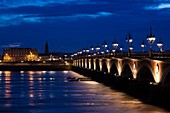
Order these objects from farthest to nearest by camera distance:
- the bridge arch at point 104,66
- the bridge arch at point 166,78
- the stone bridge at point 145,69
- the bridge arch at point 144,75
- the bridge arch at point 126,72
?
the bridge arch at point 104,66
the bridge arch at point 126,72
the bridge arch at point 144,75
the stone bridge at point 145,69
the bridge arch at point 166,78

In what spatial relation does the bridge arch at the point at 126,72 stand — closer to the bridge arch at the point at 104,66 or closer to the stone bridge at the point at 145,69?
the stone bridge at the point at 145,69

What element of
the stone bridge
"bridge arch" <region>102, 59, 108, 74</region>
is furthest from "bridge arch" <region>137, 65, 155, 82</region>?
"bridge arch" <region>102, 59, 108, 74</region>

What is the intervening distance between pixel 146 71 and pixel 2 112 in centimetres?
3055

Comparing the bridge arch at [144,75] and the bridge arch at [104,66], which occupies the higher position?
the bridge arch at [104,66]

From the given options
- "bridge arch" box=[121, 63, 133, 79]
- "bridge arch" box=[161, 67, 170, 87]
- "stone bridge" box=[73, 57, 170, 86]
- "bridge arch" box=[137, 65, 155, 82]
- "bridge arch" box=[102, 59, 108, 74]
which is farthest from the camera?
"bridge arch" box=[102, 59, 108, 74]

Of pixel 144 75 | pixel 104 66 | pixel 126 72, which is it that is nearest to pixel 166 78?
pixel 144 75

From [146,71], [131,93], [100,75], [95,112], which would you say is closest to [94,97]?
[131,93]

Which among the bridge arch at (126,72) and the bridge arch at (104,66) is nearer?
the bridge arch at (126,72)

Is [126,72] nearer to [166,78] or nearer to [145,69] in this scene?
[145,69]

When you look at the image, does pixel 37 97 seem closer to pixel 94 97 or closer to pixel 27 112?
pixel 94 97

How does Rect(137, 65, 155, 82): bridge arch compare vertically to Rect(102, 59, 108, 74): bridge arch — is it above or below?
below

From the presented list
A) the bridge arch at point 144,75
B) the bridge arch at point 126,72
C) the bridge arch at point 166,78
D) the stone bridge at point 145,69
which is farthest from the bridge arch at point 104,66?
the bridge arch at point 166,78

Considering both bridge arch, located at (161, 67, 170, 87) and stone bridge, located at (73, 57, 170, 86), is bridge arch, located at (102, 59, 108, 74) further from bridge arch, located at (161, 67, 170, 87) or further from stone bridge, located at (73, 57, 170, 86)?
bridge arch, located at (161, 67, 170, 87)

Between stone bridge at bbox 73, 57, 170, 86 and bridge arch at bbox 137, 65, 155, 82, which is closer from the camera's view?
stone bridge at bbox 73, 57, 170, 86
